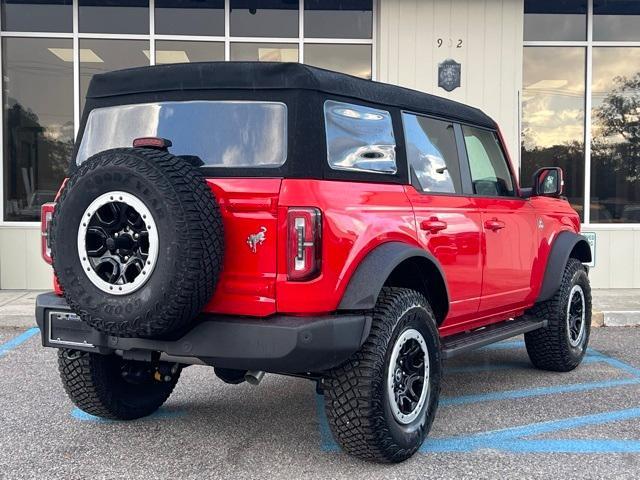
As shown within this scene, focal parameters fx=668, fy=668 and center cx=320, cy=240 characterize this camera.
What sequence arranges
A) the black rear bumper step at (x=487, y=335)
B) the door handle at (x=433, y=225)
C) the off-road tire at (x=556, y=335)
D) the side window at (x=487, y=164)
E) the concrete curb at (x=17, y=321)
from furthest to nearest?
the concrete curb at (x=17, y=321), the off-road tire at (x=556, y=335), the side window at (x=487, y=164), the black rear bumper step at (x=487, y=335), the door handle at (x=433, y=225)

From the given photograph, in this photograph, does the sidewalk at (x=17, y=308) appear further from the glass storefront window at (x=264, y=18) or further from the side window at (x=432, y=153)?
the side window at (x=432, y=153)

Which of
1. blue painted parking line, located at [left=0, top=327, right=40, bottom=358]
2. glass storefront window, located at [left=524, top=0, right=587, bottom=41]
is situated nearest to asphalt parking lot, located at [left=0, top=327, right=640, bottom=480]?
blue painted parking line, located at [left=0, top=327, right=40, bottom=358]

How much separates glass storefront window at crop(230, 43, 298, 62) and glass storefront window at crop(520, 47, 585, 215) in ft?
11.2

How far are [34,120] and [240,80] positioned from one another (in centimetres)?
715

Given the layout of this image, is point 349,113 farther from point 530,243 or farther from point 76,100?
point 76,100

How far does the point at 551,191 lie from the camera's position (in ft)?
16.1

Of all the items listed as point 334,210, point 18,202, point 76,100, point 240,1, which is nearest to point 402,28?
point 240,1

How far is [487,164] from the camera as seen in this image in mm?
4660

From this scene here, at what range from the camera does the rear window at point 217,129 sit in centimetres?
312

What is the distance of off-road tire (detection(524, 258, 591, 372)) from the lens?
5000mm

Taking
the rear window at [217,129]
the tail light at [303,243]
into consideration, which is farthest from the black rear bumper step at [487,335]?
the rear window at [217,129]

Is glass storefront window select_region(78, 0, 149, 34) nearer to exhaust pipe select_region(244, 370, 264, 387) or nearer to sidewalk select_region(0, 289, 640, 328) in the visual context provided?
sidewalk select_region(0, 289, 640, 328)

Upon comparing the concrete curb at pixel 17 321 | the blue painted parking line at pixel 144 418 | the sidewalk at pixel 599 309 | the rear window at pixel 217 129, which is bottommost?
the blue painted parking line at pixel 144 418

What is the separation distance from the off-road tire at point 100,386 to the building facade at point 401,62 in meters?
5.88
